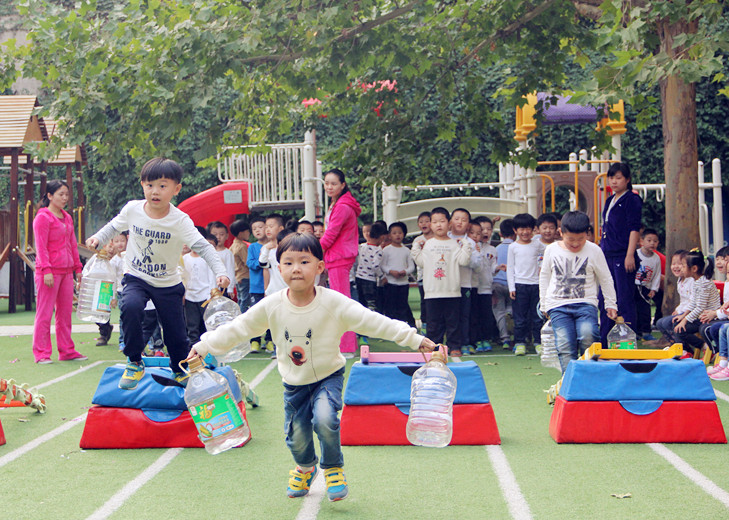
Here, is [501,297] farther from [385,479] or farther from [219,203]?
[219,203]

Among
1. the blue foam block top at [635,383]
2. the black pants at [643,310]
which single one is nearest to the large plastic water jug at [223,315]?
the blue foam block top at [635,383]

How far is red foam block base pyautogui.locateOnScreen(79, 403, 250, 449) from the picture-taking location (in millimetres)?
6250

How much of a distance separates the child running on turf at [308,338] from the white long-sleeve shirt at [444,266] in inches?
232

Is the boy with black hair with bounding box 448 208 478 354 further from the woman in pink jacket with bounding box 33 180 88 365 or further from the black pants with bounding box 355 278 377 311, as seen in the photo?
the woman in pink jacket with bounding box 33 180 88 365

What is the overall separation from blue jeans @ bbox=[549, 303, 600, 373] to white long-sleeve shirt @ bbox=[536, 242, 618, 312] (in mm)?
58

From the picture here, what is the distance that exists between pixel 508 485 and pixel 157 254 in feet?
11.0

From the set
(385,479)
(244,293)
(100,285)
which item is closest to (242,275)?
(244,293)

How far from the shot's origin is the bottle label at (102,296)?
8172 mm

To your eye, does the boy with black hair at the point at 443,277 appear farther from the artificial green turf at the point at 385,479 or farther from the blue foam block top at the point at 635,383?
the blue foam block top at the point at 635,383

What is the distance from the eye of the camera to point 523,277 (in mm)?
11195

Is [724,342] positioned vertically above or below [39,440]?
above

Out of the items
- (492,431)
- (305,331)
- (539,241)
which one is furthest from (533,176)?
(305,331)

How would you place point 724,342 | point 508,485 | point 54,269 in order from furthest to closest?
point 54,269 → point 724,342 → point 508,485

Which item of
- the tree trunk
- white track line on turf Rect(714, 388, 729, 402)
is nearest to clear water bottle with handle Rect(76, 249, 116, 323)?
white track line on turf Rect(714, 388, 729, 402)
